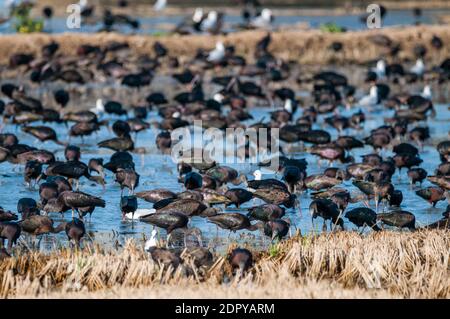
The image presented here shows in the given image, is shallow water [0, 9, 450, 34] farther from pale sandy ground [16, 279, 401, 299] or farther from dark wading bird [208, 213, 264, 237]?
pale sandy ground [16, 279, 401, 299]

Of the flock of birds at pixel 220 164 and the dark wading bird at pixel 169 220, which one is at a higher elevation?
the flock of birds at pixel 220 164

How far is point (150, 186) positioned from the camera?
18688 millimetres

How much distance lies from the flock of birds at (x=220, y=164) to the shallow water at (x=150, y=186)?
19 centimetres

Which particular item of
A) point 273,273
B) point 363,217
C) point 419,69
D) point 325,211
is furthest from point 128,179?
point 419,69

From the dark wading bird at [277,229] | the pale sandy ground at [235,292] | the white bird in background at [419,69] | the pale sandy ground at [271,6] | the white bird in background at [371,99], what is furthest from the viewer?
the pale sandy ground at [271,6]

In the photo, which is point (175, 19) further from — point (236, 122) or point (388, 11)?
point (236, 122)

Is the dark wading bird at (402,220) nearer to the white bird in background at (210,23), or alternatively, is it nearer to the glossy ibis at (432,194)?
the glossy ibis at (432,194)

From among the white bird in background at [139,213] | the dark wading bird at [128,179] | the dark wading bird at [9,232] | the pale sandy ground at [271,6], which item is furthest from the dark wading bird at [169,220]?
the pale sandy ground at [271,6]

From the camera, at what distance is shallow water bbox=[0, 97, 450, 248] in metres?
15.5

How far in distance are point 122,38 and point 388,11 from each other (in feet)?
56.8

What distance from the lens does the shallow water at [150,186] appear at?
15.5 metres
